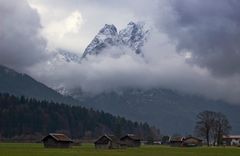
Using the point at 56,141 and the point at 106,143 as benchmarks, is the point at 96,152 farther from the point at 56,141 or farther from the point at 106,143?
the point at 106,143

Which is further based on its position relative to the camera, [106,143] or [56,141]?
[106,143]

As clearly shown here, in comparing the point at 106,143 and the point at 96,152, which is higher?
the point at 106,143

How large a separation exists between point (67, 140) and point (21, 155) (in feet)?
279

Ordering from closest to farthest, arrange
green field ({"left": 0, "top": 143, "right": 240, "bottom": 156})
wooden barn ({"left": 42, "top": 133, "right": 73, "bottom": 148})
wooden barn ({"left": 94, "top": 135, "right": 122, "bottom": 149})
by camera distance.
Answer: green field ({"left": 0, "top": 143, "right": 240, "bottom": 156}) → wooden barn ({"left": 42, "top": 133, "right": 73, "bottom": 148}) → wooden barn ({"left": 94, "top": 135, "right": 122, "bottom": 149})

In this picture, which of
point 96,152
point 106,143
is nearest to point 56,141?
point 106,143

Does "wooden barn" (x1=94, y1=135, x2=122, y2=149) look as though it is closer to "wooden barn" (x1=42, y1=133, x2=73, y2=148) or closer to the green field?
"wooden barn" (x1=42, y1=133, x2=73, y2=148)

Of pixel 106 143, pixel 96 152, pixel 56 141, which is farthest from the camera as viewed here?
pixel 106 143

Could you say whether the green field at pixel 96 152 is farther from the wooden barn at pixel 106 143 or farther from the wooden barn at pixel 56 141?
the wooden barn at pixel 106 143

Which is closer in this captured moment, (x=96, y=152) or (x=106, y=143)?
(x=96, y=152)

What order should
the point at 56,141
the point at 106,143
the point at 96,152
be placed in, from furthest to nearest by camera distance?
the point at 106,143, the point at 56,141, the point at 96,152

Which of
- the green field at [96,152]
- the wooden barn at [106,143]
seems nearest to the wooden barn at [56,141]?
the wooden barn at [106,143]

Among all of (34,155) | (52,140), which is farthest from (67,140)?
(34,155)

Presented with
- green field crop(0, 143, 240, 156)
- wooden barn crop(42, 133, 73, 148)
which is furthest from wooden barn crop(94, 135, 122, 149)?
green field crop(0, 143, 240, 156)

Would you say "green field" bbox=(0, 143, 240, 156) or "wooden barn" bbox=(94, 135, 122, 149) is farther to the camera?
"wooden barn" bbox=(94, 135, 122, 149)
